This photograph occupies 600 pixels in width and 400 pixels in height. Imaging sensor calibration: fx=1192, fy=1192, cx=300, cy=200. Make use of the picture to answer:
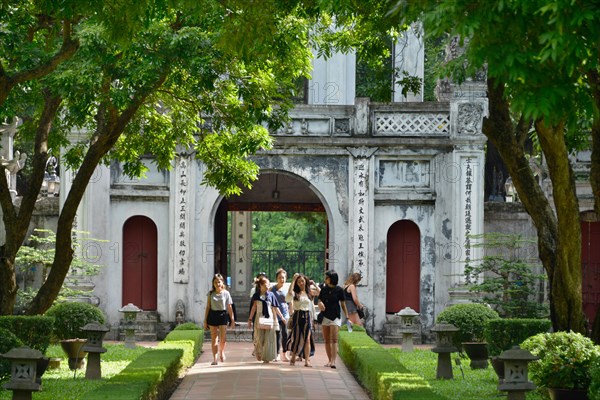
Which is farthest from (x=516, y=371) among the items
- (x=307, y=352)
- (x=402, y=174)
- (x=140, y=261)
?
(x=140, y=261)

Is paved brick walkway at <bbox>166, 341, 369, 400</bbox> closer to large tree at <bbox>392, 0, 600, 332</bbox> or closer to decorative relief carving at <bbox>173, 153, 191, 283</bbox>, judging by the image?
decorative relief carving at <bbox>173, 153, 191, 283</bbox>

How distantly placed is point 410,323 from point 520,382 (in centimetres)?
1003

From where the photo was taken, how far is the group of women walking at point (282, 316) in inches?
738

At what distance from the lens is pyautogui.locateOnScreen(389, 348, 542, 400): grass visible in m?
14.8

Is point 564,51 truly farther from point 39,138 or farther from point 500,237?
point 500,237

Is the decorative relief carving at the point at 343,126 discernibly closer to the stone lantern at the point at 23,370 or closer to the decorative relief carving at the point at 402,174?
the decorative relief carving at the point at 402,174

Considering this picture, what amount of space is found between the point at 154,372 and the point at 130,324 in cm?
831

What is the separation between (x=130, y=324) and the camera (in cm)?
2230

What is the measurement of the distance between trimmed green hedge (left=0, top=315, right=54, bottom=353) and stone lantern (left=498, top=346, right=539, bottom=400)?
6351mm

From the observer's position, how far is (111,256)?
24953mm

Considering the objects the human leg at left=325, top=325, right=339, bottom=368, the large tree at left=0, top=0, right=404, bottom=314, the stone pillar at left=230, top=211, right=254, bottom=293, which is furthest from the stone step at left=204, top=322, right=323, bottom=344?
the stone pillar at left=230, top=211, right=254, bottom=293

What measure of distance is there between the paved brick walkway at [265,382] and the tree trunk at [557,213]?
10.3 feet

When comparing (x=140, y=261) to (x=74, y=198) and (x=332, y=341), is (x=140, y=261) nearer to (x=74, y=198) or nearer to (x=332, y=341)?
(x=332, y=341)

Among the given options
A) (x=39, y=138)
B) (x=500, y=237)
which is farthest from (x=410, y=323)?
(x=39, y=138)
